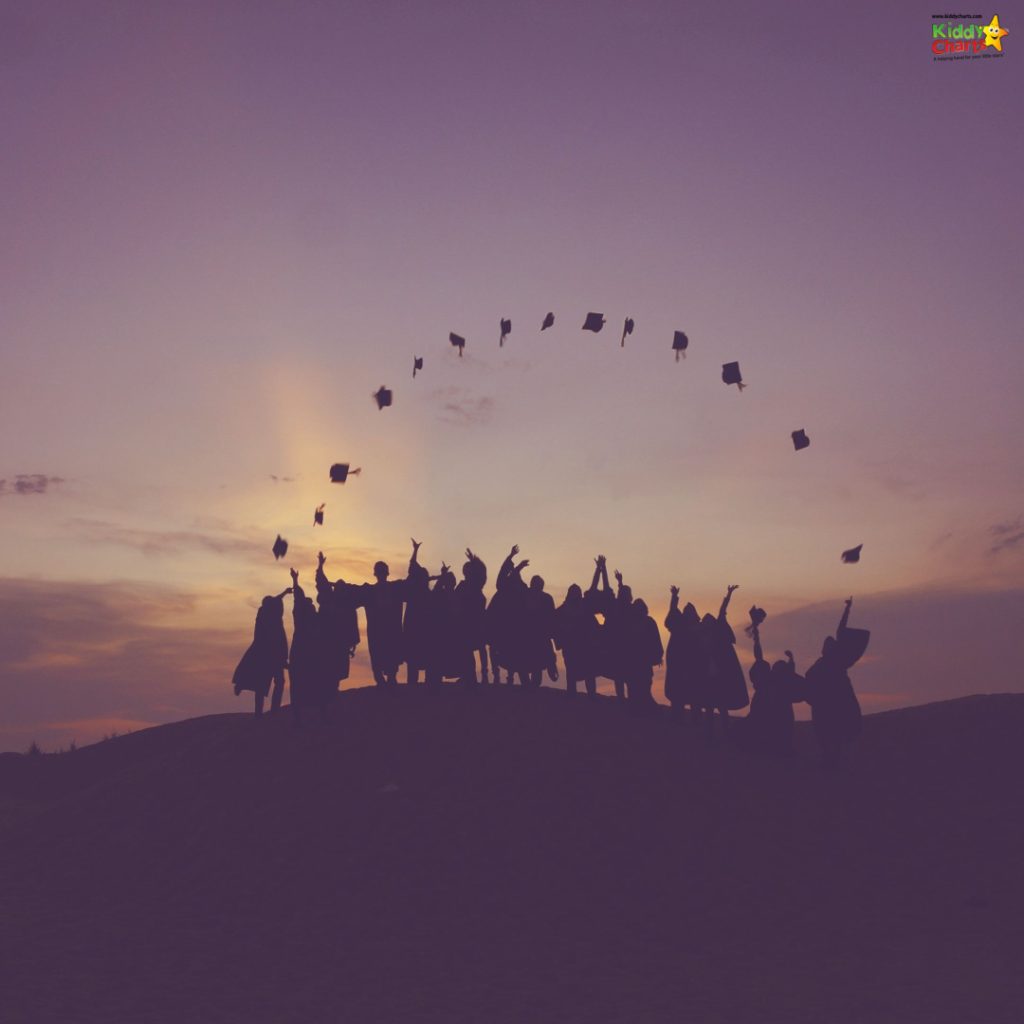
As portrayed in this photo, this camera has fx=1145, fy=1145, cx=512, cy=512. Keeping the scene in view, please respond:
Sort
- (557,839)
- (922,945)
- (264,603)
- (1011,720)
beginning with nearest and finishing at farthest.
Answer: (922,945) < (557,839) < (264,603) < (1011,720)

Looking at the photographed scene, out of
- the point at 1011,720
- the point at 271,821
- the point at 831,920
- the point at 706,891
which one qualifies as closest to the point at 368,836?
the point at 271,821

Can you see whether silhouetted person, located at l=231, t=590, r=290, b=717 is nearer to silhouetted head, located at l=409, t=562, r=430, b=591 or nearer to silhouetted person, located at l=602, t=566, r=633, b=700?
silhouetted head, located at l=409, t=562, r=430, b=591

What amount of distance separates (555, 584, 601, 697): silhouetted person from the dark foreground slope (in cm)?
85

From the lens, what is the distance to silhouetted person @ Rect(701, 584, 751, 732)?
21.2 m

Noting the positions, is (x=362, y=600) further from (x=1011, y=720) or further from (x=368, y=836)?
(x=1011, y=720)

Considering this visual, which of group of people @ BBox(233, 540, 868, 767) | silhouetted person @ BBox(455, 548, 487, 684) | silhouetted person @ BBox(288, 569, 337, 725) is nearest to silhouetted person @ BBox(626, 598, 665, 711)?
group of people @ BBox(233, 540, 868, 767)

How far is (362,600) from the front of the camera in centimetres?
2078

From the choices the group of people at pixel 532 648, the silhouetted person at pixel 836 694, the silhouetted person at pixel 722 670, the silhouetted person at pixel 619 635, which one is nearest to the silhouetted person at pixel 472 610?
the group of people at pixel 532 648

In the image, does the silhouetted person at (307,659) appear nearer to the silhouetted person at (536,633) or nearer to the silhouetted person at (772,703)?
the silhouetted person at (536,633)

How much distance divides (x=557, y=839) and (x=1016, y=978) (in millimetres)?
6322

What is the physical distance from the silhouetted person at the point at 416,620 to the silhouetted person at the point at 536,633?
71.5 inches

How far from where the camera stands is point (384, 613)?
2059cm

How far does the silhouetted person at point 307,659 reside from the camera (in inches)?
787

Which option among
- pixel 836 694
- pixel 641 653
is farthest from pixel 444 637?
pixel 836 694
